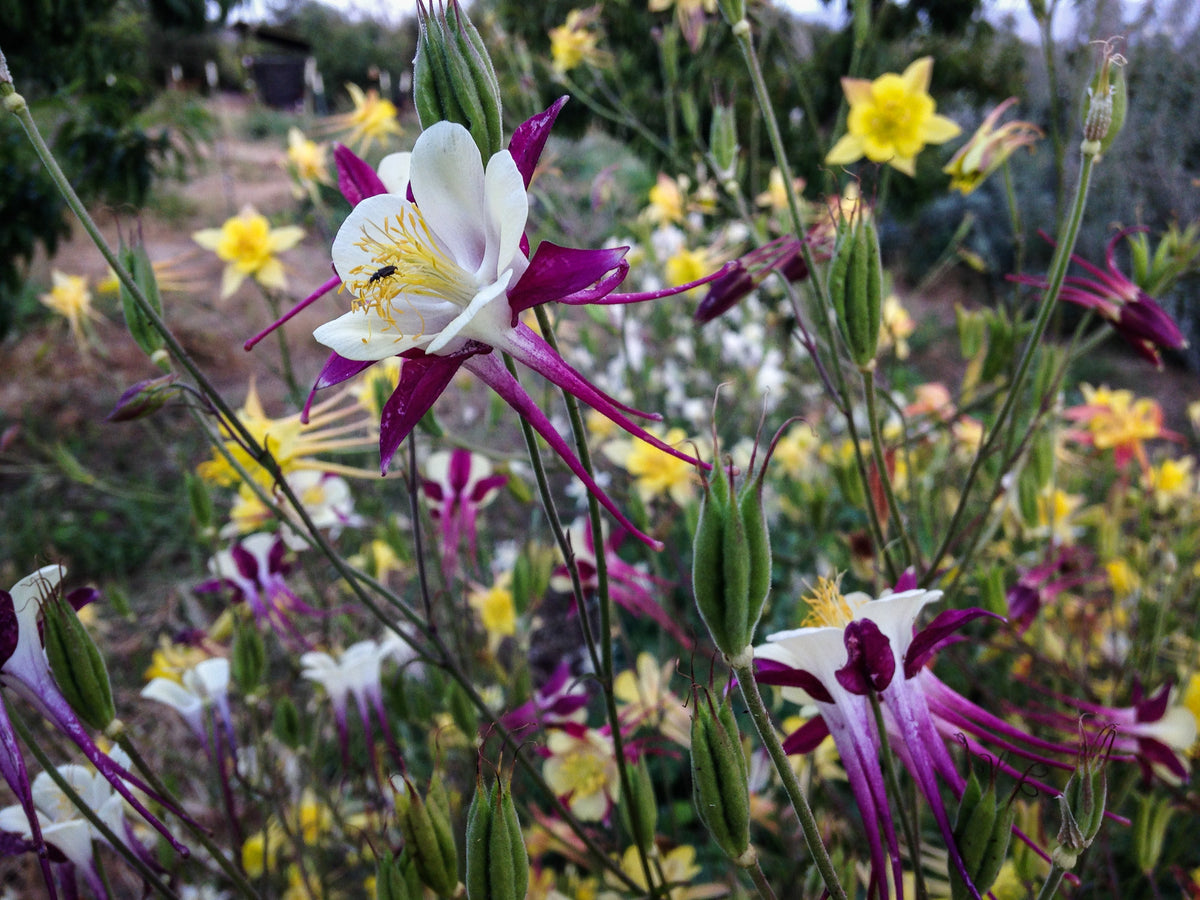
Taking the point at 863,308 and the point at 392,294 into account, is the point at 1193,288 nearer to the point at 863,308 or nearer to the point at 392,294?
the point at 863,308

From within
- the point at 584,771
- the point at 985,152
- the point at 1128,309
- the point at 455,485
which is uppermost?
the point at 985,152

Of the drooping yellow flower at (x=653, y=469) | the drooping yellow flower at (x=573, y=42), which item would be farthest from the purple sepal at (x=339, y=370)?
the drooping yellow flower at (x=573, y=42)

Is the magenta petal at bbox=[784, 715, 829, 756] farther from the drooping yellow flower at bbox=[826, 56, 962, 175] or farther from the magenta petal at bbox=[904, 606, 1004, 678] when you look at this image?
the drooping yellow flower at bbox=[826, 56, 962, 175]

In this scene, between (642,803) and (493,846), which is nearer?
(493,846)

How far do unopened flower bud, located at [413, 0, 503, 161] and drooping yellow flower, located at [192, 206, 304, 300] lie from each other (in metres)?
0.73

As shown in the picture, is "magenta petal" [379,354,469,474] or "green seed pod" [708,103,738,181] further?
"green seed pod" [708,103,738,181]

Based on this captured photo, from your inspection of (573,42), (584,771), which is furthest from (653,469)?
(573,42)

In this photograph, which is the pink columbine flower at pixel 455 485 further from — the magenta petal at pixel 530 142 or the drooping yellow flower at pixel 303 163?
the drooping yellow flower at pixel 303 163

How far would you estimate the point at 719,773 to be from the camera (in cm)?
36

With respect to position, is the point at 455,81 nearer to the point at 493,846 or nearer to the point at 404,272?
the point at 404,272

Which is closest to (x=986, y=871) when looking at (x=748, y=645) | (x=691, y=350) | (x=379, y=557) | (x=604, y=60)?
(x=748, y=645)

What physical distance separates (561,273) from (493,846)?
28cm

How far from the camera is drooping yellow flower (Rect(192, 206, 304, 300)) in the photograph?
1.02m

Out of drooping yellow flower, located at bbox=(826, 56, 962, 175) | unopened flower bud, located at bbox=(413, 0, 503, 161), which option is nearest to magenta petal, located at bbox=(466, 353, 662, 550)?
unopened flower bud, located at bbox=(413, 0, 503, 161)
